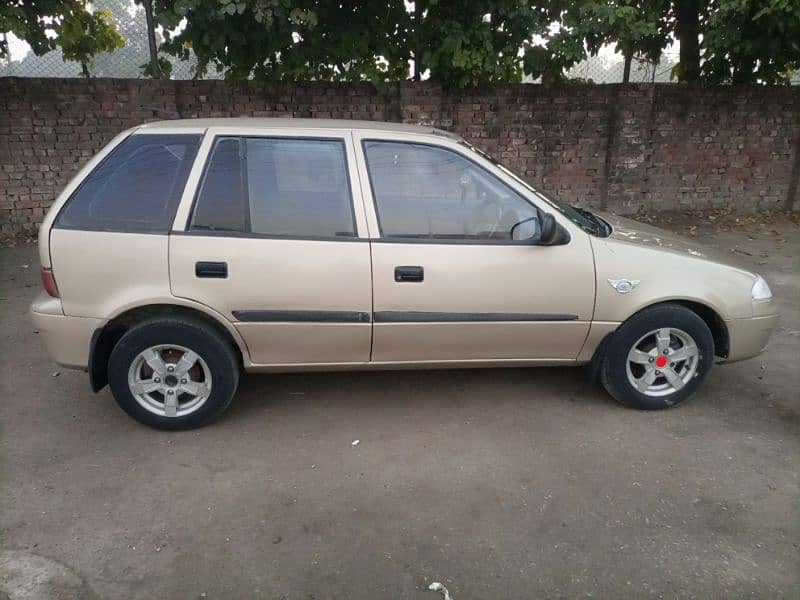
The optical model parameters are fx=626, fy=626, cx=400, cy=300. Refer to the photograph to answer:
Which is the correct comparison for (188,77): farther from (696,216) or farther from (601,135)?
(696,216)

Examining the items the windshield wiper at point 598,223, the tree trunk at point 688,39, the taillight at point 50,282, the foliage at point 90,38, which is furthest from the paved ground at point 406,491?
the tree trunk at point 688,39

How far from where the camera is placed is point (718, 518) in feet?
9.82

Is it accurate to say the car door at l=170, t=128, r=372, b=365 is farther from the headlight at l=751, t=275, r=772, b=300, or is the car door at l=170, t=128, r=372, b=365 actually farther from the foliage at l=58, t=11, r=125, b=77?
the foliage at l=58, t=11, r=125, b=77

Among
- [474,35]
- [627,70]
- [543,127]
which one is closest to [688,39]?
[627,70]

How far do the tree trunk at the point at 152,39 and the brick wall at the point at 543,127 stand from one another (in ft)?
0.94

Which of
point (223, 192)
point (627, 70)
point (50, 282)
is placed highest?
point (627, 70)

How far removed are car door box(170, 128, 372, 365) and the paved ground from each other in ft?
2.24

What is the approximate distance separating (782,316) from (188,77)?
→ 24.0 ft

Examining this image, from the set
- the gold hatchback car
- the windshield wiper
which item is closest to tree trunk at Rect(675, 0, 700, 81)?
the windshield wiper

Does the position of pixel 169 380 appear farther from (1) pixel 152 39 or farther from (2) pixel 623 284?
(1) pixel 152 39

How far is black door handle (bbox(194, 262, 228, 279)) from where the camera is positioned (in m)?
3.41

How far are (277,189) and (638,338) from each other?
2.32 metres

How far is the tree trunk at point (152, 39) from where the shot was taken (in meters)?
6.85

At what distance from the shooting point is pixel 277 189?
3.55m
